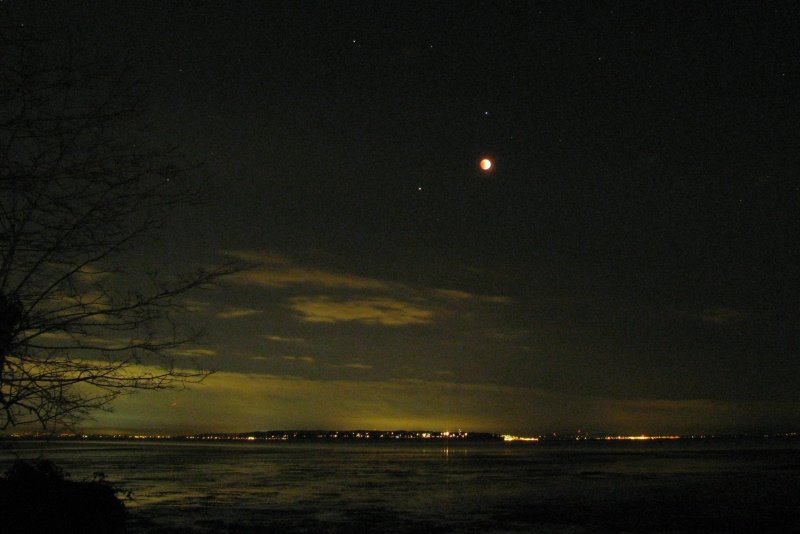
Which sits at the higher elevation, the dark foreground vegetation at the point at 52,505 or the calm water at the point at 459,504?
the dark foreground vegetation at the point at 52,505

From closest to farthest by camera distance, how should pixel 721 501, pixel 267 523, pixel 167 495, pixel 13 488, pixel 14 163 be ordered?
pixel 14 163, pixel 13 488, pixel 267 523, pixel 721 501, pixel 167 495

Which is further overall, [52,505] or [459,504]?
[459,504]

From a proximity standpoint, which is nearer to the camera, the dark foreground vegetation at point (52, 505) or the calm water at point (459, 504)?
the dark foreground vegetation at point (52, 505)

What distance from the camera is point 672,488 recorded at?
38844 millimetres

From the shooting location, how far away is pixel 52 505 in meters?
18.2

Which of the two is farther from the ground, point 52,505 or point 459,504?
point 52,505

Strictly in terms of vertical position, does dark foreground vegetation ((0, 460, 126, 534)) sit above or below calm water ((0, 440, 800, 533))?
above

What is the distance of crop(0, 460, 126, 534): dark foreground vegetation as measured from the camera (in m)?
17.2

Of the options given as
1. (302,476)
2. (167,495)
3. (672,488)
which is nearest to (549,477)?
(672,488)

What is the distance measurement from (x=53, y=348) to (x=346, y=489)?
109 feet

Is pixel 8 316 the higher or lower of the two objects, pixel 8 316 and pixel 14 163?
the lower

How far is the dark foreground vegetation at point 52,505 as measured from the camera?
17.2 metres

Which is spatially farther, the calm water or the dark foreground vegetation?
the calm water

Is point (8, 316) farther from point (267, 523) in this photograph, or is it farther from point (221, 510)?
point (221, 510)
